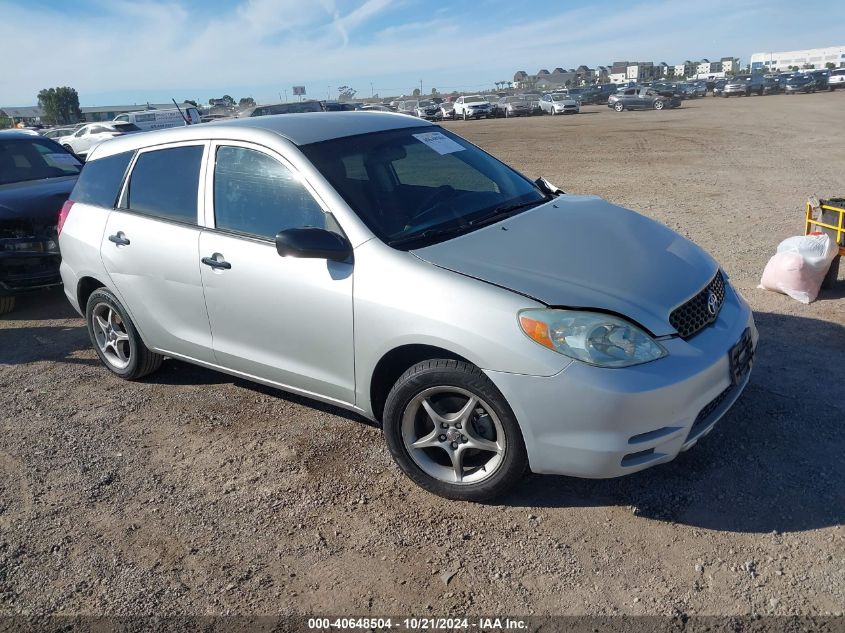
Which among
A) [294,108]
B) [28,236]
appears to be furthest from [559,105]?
[28,236]

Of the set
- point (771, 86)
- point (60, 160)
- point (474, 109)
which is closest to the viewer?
point (60, 160)

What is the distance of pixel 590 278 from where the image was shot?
3.24 metres

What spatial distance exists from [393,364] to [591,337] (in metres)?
1.02

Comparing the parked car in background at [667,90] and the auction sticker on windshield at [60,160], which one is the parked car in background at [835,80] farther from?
the auction sticker on windshield at [60,160]

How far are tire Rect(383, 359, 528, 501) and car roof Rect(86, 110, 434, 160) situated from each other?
5.21 feet

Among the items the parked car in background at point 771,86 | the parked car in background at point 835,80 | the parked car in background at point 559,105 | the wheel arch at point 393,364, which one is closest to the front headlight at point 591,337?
the wheel arch at point 393,364

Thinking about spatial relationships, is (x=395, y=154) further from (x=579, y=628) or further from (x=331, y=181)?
(x=579, y=628)

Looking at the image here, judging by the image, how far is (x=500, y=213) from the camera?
13.0ft

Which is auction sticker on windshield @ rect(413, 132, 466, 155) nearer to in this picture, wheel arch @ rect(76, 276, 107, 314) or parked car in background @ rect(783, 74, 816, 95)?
wheel arch @ rect(76, 276, 107, 314)

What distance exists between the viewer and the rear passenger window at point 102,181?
15.7ft

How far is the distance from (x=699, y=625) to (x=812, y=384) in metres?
2.32

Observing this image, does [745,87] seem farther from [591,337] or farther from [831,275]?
[591,337]

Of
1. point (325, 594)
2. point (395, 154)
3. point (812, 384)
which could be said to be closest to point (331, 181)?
point (395, 154)

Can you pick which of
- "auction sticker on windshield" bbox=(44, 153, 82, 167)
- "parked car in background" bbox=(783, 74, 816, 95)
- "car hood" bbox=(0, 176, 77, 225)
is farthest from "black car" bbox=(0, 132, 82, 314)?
"parked car in background" bbox=(783, 74, 816, 95)
